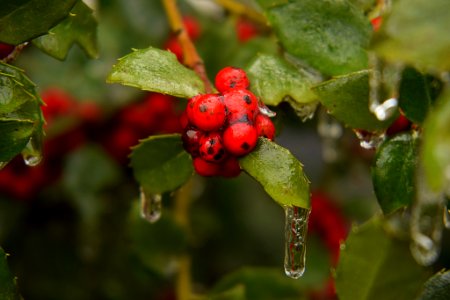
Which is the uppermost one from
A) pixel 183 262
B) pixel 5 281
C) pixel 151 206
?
pixel 5 281

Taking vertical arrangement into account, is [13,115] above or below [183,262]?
above

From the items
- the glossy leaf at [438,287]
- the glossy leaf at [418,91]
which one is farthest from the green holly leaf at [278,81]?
the glossy leaf at [438,287]

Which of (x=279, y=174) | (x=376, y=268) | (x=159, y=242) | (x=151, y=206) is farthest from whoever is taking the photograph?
(x=159, y=242)

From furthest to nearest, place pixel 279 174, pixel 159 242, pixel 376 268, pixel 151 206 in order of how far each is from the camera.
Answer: pixel 159 242
pixel 151 206
pixel 376 268
pixel 279 174

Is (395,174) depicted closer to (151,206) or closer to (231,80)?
(231,80)

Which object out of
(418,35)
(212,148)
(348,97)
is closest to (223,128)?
(212,148)

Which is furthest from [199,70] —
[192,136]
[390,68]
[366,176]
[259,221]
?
[366,176]

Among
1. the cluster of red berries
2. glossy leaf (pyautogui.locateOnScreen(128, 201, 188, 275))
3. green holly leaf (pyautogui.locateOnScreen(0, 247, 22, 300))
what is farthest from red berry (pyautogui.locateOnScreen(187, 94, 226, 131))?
glossy leaf (pyautogui.locateOnScreen(128, 201, 188, 275))
